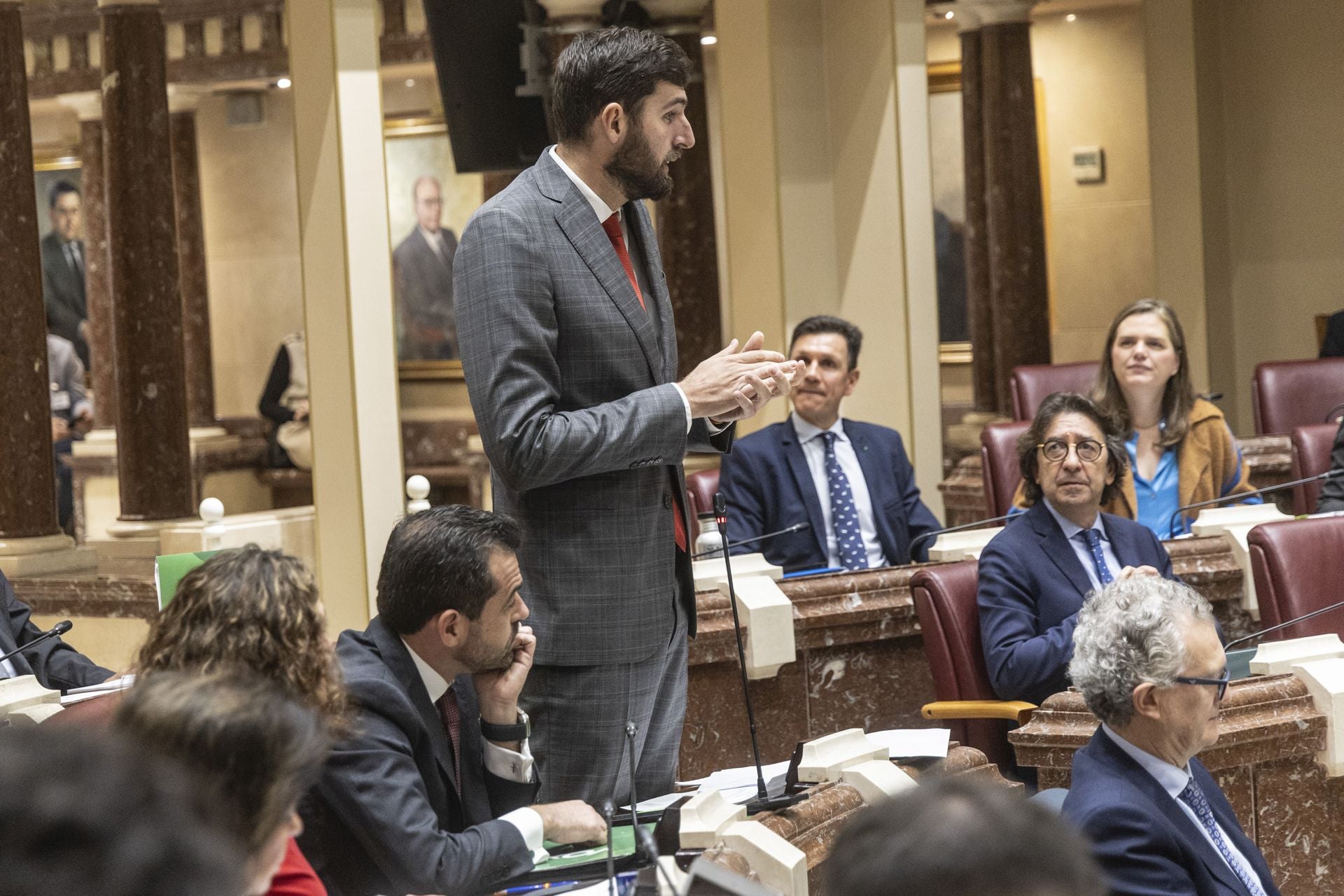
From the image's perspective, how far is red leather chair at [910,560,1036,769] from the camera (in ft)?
11.6

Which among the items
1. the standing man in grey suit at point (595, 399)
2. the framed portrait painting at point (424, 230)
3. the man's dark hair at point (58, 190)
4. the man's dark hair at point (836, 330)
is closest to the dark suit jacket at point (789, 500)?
the man's dark hair at point (836, 330)

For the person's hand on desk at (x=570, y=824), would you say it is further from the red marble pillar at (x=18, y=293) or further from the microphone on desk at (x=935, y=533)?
the red marble pillar at (x=18, y=293)

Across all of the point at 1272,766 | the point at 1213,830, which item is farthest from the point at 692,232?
the point at 1213,830

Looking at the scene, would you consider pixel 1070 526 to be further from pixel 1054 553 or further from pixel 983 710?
pixel 983 710

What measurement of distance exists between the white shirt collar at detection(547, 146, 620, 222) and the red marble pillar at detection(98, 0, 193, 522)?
4697mm

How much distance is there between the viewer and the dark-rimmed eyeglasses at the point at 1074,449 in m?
3.72

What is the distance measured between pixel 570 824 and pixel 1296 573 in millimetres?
2051

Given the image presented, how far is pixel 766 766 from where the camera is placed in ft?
8.33

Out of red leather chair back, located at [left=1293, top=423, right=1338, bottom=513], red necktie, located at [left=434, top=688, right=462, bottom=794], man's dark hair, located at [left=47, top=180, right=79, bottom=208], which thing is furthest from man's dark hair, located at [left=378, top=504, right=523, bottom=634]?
man's dark hair, located at [left=47, top=180, right=79, bottom=208]

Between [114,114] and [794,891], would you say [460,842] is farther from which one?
[114,114]

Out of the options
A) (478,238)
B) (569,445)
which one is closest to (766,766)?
(569,445)

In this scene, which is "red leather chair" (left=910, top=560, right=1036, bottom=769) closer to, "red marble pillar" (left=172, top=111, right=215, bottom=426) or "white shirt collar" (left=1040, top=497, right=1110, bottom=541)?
"white shirt collar" (left=1040, top=497, right=1110, bottom=541)

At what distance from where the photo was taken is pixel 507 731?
7.68 ft

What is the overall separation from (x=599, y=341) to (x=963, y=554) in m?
1.89
